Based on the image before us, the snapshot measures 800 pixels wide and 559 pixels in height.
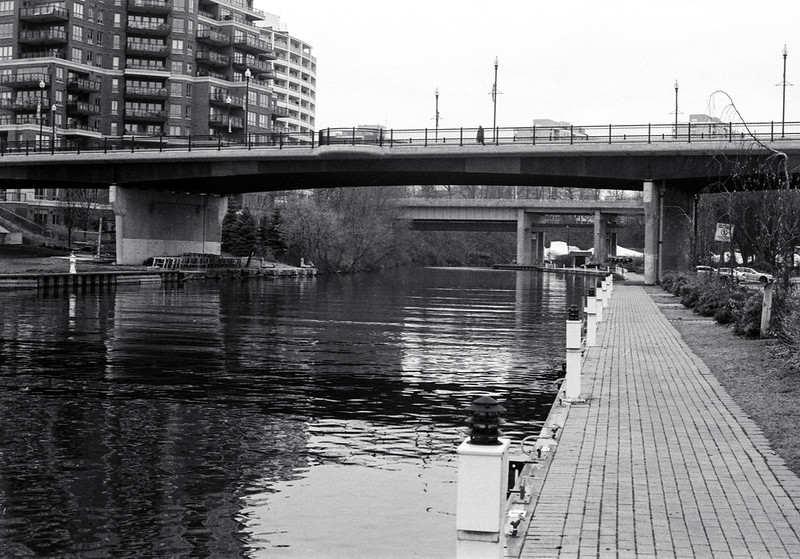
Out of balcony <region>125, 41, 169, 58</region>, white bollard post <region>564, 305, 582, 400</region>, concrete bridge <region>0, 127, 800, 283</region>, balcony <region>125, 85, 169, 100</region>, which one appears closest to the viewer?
white bollard post <region>564, 305, 582, 400</region>

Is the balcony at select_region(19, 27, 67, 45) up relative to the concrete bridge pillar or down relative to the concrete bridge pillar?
up

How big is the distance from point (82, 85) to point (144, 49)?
369 inches

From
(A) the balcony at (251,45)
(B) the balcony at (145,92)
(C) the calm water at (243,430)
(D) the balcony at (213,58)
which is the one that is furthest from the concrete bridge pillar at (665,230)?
(A) the balcony at (251,45)

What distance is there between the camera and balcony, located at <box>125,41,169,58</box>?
→ 12850 cm

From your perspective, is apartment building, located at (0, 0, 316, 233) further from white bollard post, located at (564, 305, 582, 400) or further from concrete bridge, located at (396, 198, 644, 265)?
white bollard post, located at (564, 305, 582, 400)

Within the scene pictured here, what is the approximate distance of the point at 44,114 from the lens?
399 ft

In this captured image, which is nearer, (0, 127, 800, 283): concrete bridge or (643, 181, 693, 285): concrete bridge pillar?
(0, 127, 800, 283): concrete bridge

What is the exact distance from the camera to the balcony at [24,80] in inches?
4756

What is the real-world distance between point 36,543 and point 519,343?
24115 mm

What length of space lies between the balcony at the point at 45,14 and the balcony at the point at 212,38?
1699 cm

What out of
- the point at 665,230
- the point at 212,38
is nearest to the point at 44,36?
the point at 212,38

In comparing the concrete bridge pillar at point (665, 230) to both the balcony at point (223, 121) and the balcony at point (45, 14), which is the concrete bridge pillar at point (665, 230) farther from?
the balcony at point (45, 14)

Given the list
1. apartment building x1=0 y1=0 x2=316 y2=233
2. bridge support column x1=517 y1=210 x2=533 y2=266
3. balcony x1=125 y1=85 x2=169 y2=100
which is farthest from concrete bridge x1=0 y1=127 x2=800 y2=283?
bridge support column x1=517 y1=210 x2=533 y2=266

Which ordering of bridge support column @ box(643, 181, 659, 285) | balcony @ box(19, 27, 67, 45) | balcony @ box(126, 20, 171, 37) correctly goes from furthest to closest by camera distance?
balcony @ box(126, 20, 171, 37) → balcony @ box(19, 27, 67, 45) → bridge support column @ box(643, 181, 659, 285)
